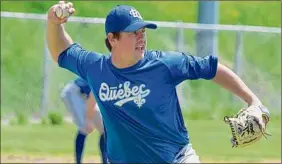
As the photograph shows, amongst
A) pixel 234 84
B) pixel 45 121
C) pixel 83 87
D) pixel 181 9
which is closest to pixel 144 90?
pixel 234 84

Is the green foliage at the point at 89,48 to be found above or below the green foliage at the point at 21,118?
above

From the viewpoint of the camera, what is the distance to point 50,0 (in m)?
25.0

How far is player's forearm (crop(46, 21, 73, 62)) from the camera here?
663cm

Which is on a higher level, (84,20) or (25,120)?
(84,20)

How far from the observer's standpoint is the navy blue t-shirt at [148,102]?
612 centimetres

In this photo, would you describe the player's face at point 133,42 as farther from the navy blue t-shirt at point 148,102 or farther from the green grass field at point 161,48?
the green grass field at point 161,48

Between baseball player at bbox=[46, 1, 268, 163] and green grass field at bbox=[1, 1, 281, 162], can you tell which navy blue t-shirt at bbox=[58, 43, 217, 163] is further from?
green grass field at bbox=[1, 1, 281, 162]

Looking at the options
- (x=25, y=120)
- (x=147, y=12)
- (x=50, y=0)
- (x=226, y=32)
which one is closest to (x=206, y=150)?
(x=25, y=120)

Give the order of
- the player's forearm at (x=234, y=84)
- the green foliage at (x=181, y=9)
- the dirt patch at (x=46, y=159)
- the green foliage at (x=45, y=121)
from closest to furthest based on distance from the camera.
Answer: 1. the player's forearm at (x=234, y=84)
2. the dirt patch at (x=46, y=159)
3. the green foliage at (x=45, y=121)
4. the green foliage at (x=181, y=9)

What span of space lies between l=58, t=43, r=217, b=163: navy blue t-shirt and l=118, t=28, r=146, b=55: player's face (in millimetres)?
93

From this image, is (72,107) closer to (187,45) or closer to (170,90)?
(170,90)

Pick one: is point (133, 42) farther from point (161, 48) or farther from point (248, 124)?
point (161, 48)

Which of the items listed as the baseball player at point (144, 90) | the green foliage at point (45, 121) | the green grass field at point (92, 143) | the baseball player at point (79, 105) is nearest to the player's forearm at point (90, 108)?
the baseball player at point (79, 105)

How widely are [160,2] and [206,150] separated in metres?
14.9
